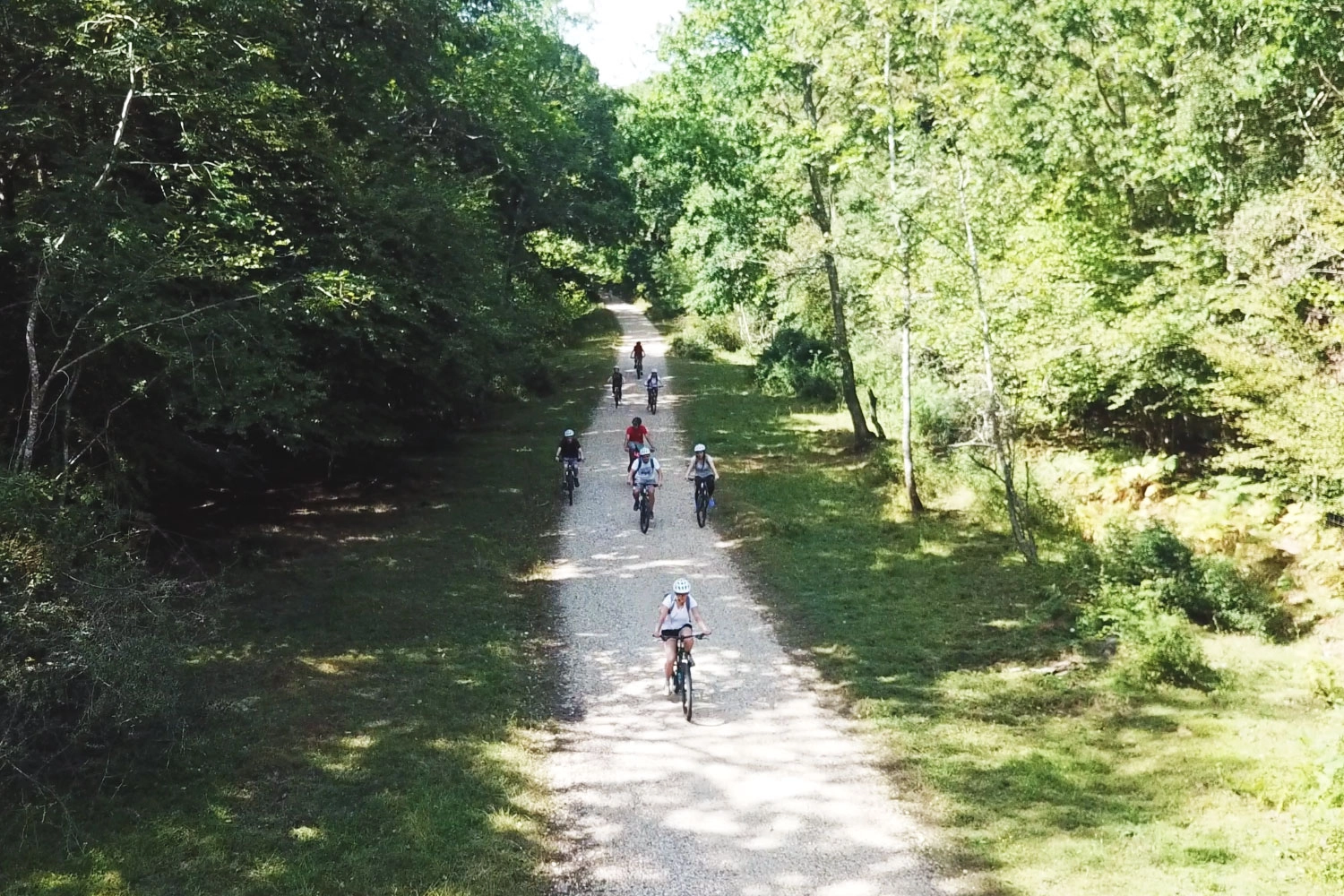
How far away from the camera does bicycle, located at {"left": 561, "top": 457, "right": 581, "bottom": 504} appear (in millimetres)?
19422

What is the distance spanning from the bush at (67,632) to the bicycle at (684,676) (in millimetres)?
5275

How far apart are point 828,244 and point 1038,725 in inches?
490

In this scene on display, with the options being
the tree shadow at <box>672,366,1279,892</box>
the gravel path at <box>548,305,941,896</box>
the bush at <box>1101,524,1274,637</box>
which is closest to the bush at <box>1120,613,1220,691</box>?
the tree shadow at <box>672,366,1279,892</box>

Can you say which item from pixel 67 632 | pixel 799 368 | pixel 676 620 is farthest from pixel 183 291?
pixel 799 368

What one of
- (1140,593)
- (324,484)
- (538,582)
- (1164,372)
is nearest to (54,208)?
(538,582)

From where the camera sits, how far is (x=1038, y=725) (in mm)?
9469

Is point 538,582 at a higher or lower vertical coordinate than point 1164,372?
lower

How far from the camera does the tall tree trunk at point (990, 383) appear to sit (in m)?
13.9

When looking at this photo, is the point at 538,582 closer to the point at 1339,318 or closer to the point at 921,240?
the point at 921,240

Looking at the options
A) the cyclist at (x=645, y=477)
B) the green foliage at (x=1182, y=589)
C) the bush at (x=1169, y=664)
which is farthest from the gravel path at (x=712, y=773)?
the green foliage at (x=1182, y=589)

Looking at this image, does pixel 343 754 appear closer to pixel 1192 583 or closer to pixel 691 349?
pixel 1192 583

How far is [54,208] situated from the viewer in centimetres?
952

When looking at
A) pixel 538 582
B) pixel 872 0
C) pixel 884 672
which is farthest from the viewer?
pixel 872 0

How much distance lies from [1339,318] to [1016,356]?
514 cm
